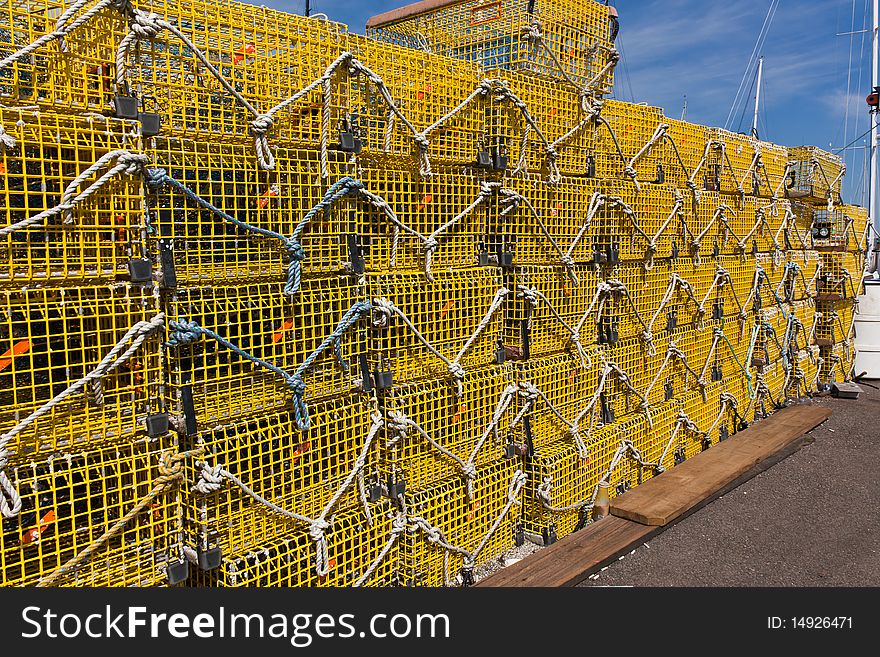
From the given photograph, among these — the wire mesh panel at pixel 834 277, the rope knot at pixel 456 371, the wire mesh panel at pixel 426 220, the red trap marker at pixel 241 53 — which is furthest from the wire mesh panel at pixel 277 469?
the wire mesh panel at pixel 834 277

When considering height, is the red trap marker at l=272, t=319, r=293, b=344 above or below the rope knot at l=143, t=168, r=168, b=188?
below

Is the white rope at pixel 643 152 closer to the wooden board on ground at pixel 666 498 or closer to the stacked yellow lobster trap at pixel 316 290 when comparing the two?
the stacked yellow lobster trap at pixel 316 290

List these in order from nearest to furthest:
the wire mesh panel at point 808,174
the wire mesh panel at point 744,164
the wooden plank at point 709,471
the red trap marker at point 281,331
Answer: the red trap marker at point 281,331 → the wooden plank at point 709,471 → the wire mesh panel at point 744,164 → the wire mesh panel at point 808,174

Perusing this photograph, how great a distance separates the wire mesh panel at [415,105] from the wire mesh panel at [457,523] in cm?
198

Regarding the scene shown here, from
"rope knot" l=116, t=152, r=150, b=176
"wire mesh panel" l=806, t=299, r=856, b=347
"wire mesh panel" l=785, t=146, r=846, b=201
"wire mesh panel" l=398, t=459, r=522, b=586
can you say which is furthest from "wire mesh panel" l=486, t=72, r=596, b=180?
"wire mesh panel" l=806, t=299, r=856, b=347

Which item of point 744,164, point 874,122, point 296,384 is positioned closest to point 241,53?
point 296,384

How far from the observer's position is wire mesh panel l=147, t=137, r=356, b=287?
125 inches

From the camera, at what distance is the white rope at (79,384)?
2662 mm

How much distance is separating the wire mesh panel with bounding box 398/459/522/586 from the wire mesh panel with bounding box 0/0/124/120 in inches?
104

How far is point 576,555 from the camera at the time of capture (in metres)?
4.75

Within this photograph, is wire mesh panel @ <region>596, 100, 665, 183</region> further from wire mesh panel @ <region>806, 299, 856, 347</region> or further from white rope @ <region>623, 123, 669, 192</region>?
wire mesh panel @ <region>806, 299, 856, 347</region>

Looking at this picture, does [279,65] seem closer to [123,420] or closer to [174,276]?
[174,276]
